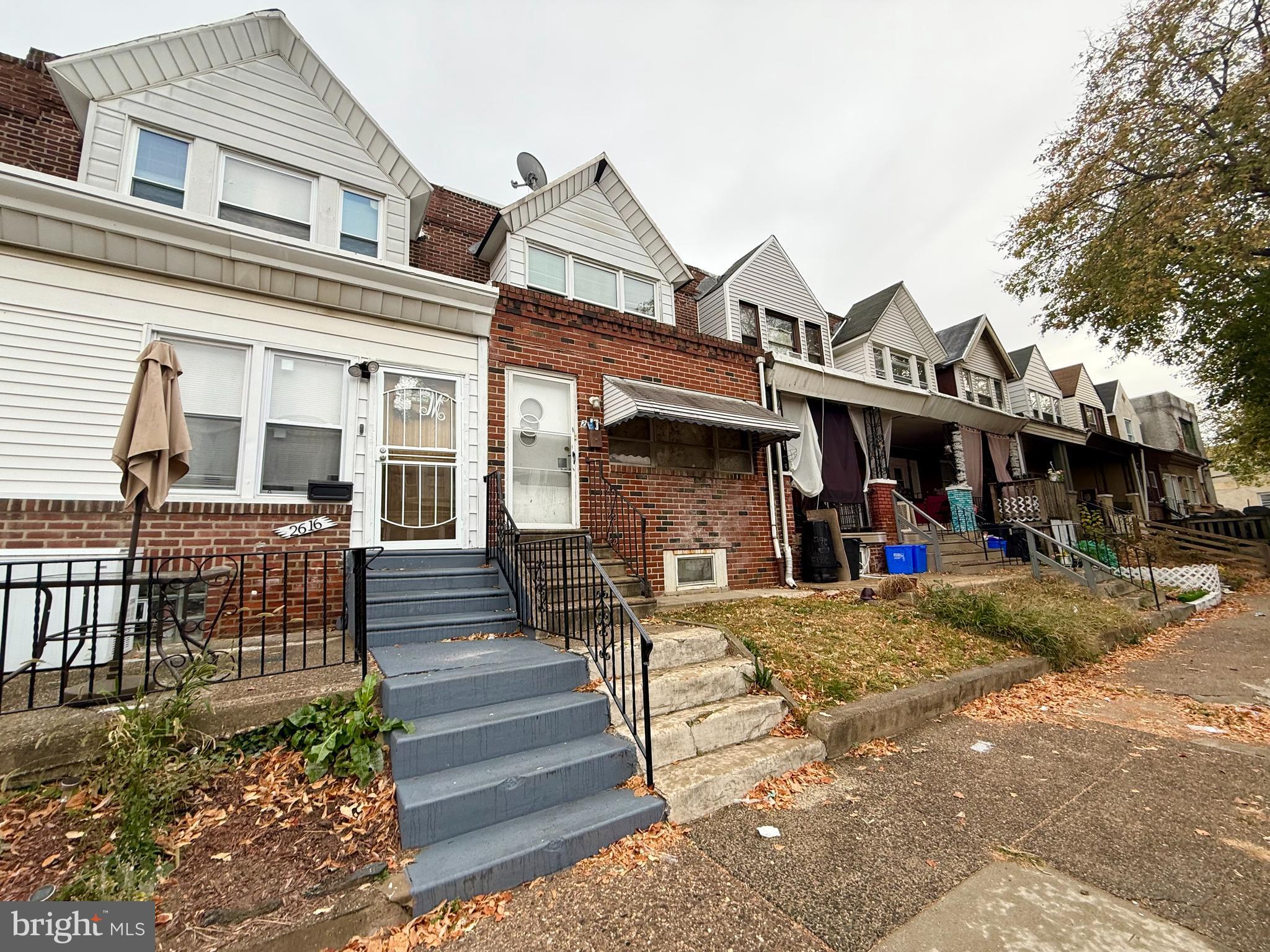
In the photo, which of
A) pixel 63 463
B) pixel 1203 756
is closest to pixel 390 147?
pixel 63 463

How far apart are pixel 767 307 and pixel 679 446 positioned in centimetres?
608

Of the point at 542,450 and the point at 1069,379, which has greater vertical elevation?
the point at 1069,379

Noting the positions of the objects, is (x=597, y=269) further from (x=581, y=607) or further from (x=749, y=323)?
(x=581, y=607)

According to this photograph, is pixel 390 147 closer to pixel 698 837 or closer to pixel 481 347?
pixel 481 347

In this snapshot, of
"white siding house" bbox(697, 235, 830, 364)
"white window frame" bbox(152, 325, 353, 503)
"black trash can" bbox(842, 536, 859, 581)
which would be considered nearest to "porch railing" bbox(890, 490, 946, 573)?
"black trash can" bbox(842, 536, 859, 581)

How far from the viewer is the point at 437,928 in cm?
227

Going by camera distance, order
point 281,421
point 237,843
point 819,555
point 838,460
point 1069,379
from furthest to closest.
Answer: point 1069,379 → point 838,460 → point 819,555 → point 281,421 → point 237,843

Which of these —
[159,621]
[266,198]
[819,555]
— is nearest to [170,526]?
[159,621]

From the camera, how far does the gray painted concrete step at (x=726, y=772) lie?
3.18 metres

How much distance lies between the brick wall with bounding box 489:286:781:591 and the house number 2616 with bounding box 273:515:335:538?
2.01 m

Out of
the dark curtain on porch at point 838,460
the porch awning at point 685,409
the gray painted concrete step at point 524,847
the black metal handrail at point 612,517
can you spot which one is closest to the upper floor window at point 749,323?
the dark curtain on porch at point 838,460

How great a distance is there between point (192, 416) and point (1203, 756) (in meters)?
9.30

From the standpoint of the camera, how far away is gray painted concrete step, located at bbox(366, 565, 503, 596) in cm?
524

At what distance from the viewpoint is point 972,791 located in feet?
11.2
